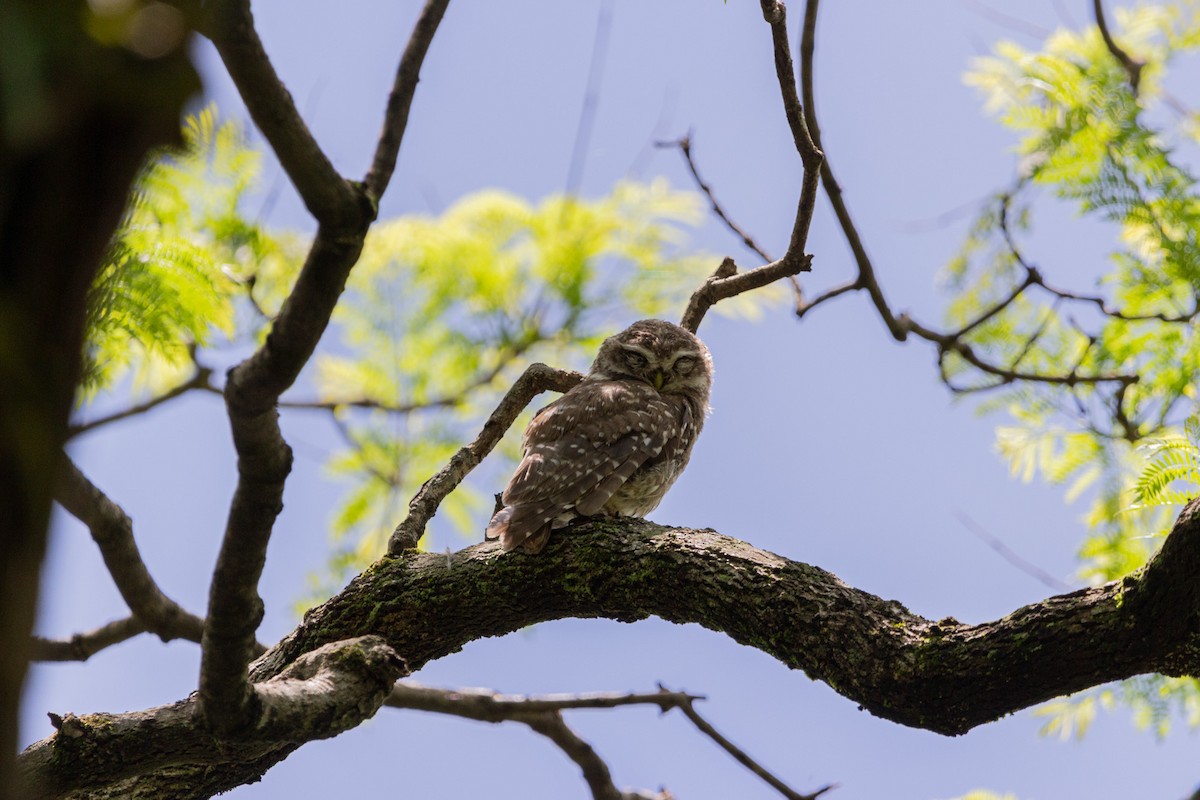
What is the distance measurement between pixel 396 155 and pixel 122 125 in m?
1.40

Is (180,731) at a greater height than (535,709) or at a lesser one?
lesser

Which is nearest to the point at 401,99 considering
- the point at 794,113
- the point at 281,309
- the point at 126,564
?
the point at 281,309

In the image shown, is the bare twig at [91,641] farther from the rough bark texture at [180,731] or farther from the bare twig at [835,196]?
the bare twig at [835,196]

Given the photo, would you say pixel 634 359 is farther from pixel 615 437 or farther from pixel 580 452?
pixel 580 452

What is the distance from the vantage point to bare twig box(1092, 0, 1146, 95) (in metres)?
5.91

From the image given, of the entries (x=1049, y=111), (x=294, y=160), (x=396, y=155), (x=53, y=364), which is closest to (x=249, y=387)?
(x=294, y=160)

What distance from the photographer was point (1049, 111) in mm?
5727

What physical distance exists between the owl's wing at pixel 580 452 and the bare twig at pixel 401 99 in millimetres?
1598

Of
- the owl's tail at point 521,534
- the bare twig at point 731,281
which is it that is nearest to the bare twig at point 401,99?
the owl's tail at point 521,534

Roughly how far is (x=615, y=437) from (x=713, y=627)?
134 cm

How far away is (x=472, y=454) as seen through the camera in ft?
14.1

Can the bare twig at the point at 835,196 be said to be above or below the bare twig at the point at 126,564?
above

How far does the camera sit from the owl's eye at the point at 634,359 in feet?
19.0

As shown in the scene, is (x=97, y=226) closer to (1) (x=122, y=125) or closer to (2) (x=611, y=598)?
(1) (x=122, y=125)
